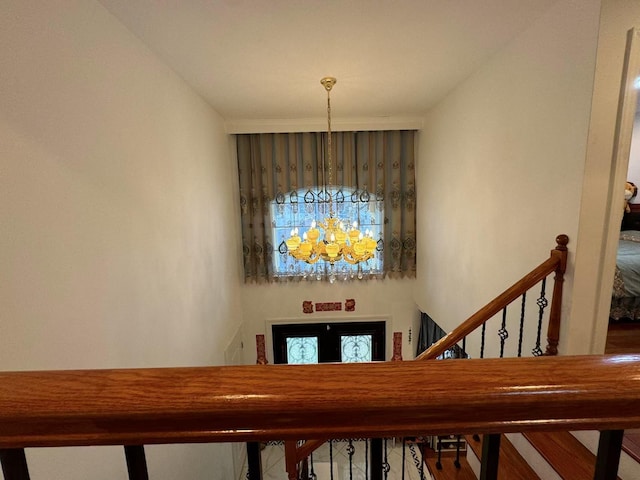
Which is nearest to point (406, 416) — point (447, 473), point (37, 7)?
point (37, 7)

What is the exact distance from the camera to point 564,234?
6.07 feet

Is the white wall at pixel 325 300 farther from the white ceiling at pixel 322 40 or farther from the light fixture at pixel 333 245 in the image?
the white ceiling at pixel 322 40

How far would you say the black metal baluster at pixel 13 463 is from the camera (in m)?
→ 0.41

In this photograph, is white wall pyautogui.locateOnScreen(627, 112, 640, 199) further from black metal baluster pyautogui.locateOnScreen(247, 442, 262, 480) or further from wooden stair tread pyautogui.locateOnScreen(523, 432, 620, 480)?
black metal baluster pyautogui.locateOnScreen(247, 442, 262, 480)

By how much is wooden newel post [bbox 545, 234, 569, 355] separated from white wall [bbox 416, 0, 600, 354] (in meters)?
0.04

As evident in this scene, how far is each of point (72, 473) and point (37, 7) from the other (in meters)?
1.99

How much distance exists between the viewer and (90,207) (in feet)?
5.08

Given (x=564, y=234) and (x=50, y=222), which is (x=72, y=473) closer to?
(x=50, y=222)

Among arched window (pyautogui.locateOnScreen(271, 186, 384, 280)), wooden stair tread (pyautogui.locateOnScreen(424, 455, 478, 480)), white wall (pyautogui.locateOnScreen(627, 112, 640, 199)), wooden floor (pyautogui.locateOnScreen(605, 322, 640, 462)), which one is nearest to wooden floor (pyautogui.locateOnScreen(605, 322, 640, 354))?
wooden floor (pyautogui.locateOnScreen(605, 322, 640, 462))

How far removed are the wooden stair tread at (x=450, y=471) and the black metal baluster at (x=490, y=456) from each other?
6.22ft

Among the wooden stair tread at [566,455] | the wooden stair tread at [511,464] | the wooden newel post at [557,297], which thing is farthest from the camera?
the wooden newel post at [557,297]

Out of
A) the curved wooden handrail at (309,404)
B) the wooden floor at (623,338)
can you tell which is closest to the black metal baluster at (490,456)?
the curved wooden handrail at (309,404)

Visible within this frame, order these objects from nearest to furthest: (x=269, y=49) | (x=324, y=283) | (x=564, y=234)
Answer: (x=564, y=234) < (x=269, y=49) < (x=324, y=283)

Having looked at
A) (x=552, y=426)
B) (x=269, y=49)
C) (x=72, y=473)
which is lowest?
(x=72, y=473)
